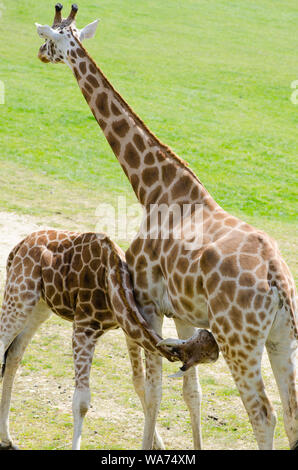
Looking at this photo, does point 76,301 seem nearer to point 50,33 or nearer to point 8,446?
point 8,446

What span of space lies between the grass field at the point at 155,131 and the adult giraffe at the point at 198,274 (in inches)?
64.7

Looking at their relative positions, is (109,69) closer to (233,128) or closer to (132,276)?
(233,128)

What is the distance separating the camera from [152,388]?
6.77 meters

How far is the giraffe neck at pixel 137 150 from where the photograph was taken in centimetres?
679

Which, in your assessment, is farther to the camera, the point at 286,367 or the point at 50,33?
the point at 50,33

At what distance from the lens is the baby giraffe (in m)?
6.52

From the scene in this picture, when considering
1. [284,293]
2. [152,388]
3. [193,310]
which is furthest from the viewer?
[152,388]

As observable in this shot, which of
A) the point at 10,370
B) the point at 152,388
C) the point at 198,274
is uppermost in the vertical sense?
the point at 198,274

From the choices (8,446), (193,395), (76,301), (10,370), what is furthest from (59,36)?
(8,446)

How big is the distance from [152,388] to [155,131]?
753 inches

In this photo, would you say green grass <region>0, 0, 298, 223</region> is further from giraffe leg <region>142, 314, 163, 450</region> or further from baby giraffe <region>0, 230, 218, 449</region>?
giraffe leg <region>142, 314, 163, 450</region>

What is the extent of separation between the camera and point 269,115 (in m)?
28.3

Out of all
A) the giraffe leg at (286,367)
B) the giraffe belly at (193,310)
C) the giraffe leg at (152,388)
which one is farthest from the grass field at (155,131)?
the giraffe belly at (193,310)

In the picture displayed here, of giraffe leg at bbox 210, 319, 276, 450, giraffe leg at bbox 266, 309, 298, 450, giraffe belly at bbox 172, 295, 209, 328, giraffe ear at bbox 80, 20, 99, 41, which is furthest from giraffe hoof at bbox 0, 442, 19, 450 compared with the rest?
giraffe ear at bbox 80, 20, 99, 41
